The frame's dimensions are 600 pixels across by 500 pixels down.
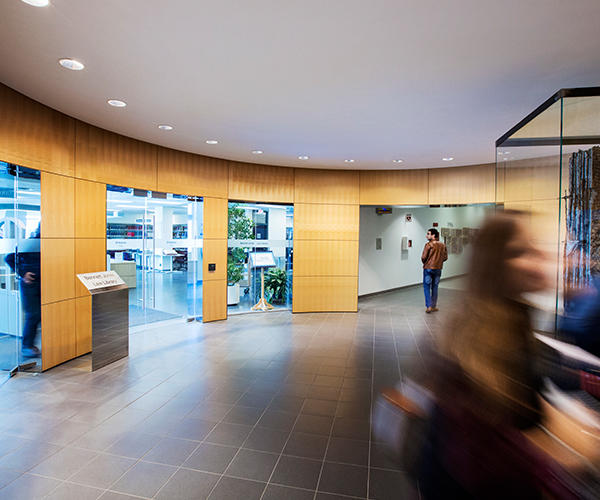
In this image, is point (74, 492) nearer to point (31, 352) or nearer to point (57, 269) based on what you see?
point (31, 352)

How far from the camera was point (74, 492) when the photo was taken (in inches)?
104

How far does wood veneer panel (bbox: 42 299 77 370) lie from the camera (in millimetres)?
5023

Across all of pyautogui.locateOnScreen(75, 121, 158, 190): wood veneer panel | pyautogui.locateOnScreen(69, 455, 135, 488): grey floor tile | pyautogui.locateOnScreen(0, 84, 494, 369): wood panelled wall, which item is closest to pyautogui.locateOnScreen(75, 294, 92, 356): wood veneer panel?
pyautogui.locateOnScreen(0, 84, 494, 369): wood panelled wall

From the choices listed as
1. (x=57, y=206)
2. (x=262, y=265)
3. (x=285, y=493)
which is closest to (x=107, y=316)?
(x=57, y=206)

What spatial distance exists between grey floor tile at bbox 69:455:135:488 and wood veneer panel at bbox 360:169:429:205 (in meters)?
7.58

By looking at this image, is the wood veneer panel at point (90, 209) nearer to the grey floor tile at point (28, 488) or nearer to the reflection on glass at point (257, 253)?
the reflection on glass at point (257, 253)

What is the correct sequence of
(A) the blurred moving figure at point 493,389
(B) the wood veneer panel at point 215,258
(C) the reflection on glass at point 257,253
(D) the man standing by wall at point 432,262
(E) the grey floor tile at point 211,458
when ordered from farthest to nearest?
(D) the man standing by wall at point 432,262 < (C) the reflection on glass at point 257,253 < (B) the wood veneer panel at point 215,258 < (E) the grey floor tile at point 211,458 < (A) the blurred moving figure at point 493,389

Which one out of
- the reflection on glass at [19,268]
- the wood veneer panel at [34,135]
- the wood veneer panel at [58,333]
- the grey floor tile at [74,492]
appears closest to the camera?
the grey floor tile at [74,492]

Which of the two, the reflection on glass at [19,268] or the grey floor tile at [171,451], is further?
the reflection on glass at [19,268]

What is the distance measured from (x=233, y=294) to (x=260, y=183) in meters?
2.83

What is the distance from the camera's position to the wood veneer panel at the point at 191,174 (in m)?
7.23

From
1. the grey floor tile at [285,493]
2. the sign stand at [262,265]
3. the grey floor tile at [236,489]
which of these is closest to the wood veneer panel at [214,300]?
the sign stand at [262,265]

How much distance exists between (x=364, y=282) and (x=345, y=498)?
8.76m

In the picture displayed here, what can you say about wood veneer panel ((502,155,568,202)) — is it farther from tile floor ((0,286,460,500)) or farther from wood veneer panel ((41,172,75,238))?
wood veneer panel ((41,172,75,238))
